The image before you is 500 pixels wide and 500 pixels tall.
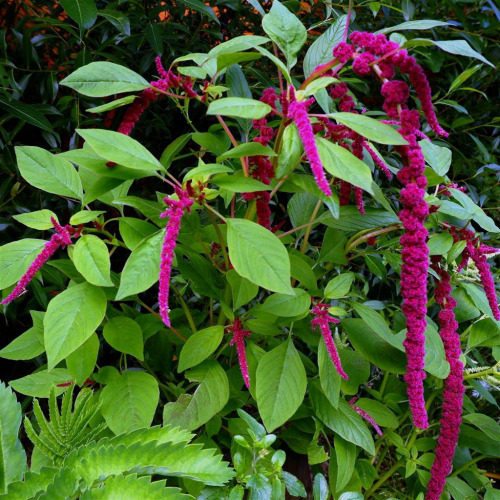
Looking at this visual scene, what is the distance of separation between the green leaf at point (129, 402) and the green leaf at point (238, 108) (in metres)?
0.38

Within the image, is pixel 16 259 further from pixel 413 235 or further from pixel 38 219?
pixel 413 235

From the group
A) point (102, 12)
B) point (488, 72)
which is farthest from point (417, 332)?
point (488, 72)

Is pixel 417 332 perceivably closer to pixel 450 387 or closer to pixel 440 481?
pixel 450 387

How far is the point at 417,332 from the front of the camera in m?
0.53

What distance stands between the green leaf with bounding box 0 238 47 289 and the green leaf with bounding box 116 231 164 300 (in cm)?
15

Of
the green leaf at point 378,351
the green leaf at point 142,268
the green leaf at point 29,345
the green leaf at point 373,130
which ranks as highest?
the green leaf at point 373,130

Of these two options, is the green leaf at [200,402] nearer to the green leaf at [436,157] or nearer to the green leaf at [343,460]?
the green leaf at [343,460]

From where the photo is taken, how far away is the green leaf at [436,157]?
661 mm

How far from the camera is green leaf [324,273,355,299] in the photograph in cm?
66

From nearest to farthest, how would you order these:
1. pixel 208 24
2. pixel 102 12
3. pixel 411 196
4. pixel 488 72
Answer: pixel 411 196 → pixel 102 12 → pixel 208 24 → pixel 488 72

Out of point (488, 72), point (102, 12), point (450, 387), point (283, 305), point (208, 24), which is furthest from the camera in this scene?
point (488, 72)

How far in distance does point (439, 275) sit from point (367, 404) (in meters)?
0.25

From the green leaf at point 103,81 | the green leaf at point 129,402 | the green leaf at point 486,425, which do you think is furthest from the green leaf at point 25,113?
the green leaf at point 486,425

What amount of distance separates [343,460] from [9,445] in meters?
0.47
